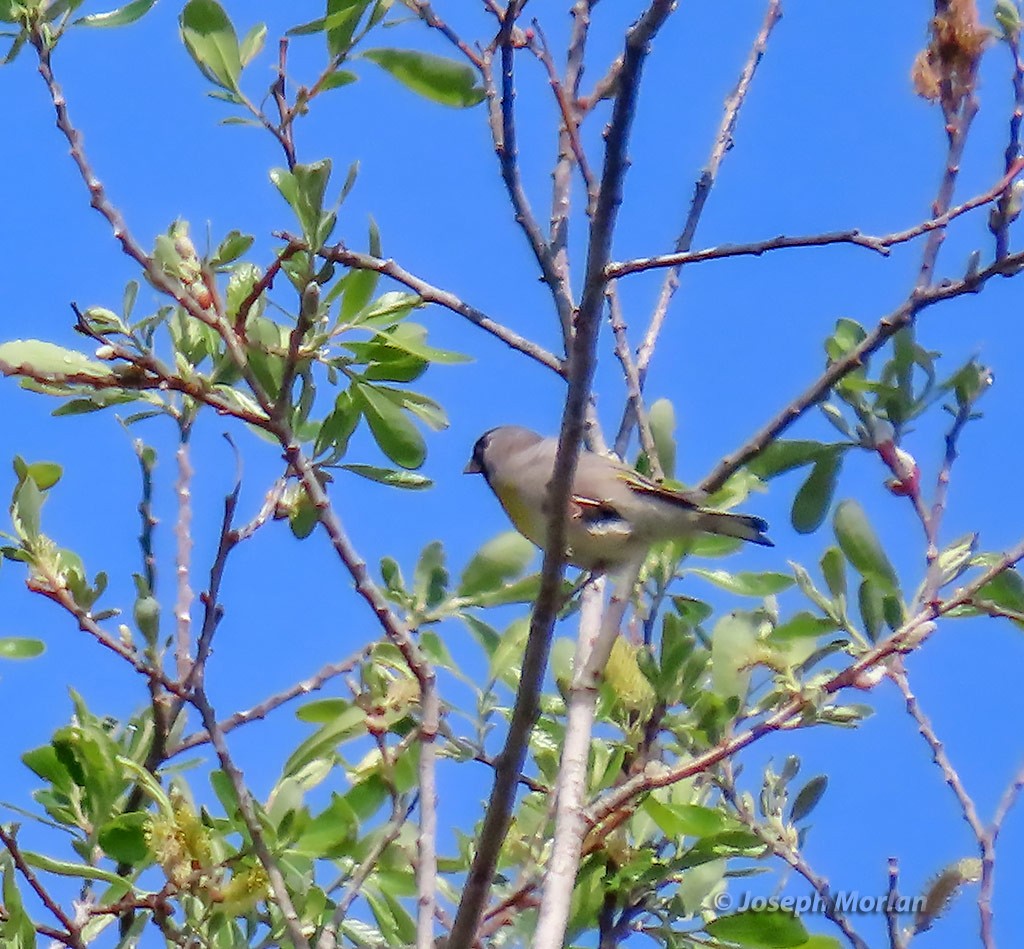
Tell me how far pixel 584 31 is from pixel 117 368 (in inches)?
59.8

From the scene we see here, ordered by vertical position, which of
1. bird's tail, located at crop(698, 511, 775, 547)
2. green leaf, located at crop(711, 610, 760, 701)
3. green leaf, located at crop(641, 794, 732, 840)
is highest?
bird's tail, located at crop(698, 511, 775, 547)

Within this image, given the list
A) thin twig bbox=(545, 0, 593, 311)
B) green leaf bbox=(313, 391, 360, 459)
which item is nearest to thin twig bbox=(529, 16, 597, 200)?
thin twig bbox=(545, 0, 593, 311)

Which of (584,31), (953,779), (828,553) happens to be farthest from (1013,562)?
(584,31)

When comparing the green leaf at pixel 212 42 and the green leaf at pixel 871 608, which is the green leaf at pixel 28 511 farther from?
the green leaf at pixel 871 608

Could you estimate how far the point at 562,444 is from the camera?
76.0 inches

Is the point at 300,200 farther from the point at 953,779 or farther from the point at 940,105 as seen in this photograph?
the point at 953,779

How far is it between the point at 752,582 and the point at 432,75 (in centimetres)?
116

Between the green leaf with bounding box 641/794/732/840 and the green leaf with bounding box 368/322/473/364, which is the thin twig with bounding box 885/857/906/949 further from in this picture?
the green leaf with bounding box 368/322/473/364

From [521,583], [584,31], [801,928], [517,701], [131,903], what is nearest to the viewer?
[517,701]

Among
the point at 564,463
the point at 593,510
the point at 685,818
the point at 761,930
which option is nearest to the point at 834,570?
the point at 685,818

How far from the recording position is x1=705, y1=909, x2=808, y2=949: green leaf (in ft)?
8.09

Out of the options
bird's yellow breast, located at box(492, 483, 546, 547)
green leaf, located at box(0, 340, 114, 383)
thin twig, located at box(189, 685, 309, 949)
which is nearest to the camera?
thin twig, located at box(189, 685, 309, 949)

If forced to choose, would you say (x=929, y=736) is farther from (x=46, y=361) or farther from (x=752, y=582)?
(x=46, y=361)

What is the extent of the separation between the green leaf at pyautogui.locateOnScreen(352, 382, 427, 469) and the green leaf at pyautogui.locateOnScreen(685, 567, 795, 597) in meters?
0.67
